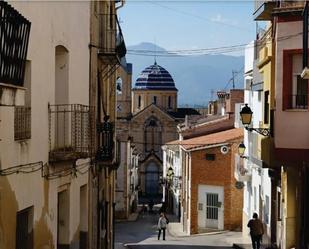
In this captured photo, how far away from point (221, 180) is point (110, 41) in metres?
20.7

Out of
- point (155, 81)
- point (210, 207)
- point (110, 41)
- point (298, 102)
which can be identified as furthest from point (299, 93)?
point (155, 81)

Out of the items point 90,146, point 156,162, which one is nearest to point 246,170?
point 90,146

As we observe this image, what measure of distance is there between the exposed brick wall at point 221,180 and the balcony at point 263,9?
19966mm

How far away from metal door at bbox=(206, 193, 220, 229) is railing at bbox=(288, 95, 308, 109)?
77.5 ft

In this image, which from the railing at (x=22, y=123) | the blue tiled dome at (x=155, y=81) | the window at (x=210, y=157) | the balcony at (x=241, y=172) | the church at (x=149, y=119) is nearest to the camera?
the railing at (x=22, y=123)

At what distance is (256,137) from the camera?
994 inches

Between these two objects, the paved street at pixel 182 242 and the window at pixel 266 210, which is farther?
the paved street at pixel 182 242

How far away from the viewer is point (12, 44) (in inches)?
341

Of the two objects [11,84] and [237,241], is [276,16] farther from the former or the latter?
[237,241]

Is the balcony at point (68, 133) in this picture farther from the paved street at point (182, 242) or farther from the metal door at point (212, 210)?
the metal door at point (212, 210)

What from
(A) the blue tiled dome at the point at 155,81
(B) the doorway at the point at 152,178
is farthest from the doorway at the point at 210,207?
(A) the blue tiled dome at the point at 155,81

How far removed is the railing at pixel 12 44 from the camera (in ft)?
27.1

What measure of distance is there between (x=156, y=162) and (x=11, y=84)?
99279 mm

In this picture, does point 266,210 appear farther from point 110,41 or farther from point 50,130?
point 50,130
